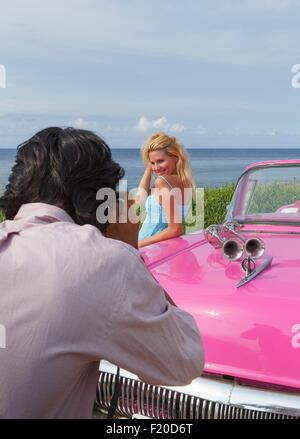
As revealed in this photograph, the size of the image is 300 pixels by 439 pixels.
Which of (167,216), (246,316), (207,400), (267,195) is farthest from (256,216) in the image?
(207,400)

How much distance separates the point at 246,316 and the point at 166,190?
1.58m

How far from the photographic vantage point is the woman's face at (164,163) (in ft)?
13.2

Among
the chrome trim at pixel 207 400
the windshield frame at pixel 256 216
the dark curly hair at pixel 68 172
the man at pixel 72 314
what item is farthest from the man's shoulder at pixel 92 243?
the windshield frame at pixel 256 216

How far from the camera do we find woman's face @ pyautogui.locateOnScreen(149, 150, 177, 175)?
4.04m

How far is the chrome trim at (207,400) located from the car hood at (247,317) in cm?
8

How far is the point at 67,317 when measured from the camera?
3.71ft

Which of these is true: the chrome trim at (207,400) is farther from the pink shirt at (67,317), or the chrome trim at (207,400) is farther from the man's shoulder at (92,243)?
the man's shoulder at (92,243)

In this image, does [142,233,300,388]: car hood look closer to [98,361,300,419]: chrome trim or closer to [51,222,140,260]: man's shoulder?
[98,361,300,419]: chrome trim

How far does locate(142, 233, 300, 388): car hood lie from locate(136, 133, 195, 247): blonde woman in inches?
37.7

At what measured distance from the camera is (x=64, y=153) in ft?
4.42

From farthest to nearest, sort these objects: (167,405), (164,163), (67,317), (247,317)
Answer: (164,163)
(167,405)
(247,317)
(67,317)

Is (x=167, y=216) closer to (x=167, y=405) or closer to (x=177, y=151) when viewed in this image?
(x=177, y=151)

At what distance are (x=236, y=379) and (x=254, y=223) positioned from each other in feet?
5.25
